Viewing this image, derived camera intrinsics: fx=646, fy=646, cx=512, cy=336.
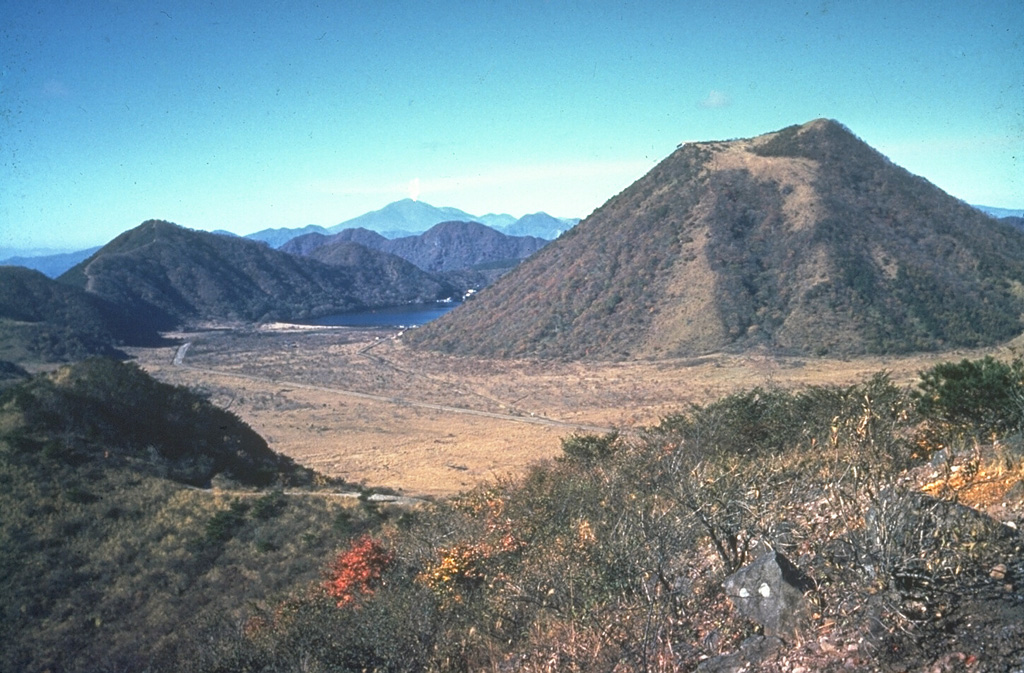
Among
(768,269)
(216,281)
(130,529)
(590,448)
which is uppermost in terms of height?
(216,281)

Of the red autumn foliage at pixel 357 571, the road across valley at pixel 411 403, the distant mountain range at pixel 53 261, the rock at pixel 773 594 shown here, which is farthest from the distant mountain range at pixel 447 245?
the rock at pixel 773 594

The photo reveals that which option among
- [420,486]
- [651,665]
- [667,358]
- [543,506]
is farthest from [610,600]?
[667,358]

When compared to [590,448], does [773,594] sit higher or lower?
higher

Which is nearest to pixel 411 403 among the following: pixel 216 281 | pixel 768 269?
pixel 768 269

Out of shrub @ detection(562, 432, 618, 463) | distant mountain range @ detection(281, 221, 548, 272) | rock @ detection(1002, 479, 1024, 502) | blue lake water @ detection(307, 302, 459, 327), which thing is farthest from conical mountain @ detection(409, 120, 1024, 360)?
distant mountain range @ detection(281, 221, 548, 272)

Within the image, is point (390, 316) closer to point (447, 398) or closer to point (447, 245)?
point (447, 398)

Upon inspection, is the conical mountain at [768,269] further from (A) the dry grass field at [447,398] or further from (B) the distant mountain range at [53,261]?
(B) the distant mountain range at [53,261]

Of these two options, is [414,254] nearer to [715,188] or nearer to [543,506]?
[715,188]
